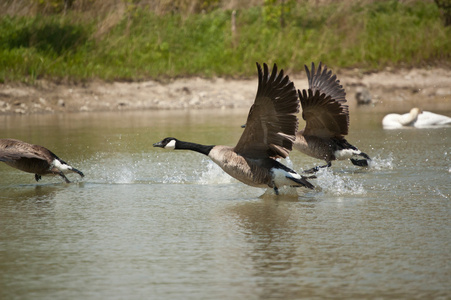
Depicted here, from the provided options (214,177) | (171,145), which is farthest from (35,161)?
(214,177)

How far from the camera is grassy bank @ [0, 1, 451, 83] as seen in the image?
18172 millimetres

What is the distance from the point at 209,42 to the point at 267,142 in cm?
1467

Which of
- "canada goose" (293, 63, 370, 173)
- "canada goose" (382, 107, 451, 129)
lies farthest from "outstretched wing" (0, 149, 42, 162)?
"canada goose" (382, 107, 451, 129)

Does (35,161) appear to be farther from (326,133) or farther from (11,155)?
(326,133)

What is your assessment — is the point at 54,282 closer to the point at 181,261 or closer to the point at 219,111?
the point at 181,261

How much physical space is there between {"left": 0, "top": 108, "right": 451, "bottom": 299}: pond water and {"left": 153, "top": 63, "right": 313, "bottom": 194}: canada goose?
0.22 meters

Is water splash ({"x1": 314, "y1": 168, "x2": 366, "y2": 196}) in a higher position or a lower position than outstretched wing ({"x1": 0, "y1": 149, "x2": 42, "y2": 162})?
lower

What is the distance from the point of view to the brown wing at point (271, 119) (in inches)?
237

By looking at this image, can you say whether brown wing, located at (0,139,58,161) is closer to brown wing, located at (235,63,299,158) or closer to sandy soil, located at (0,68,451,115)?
brown wing, located at (235,63,299,158)

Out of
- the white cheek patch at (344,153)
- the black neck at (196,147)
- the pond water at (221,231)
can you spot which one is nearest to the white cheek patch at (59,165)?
the pond water at (221,231)

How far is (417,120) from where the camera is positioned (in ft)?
39.3

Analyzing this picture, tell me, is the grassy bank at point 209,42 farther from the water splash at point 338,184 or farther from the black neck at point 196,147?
the water splash at point 338,184

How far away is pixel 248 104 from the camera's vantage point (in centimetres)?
1770

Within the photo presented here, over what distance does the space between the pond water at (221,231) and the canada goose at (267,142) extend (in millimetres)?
224
